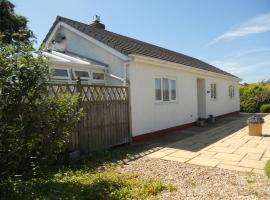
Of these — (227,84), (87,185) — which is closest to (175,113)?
(87,185)

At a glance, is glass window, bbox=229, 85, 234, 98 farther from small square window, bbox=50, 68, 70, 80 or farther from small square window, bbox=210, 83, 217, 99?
small square window, bbox=50, 68, 70, 80

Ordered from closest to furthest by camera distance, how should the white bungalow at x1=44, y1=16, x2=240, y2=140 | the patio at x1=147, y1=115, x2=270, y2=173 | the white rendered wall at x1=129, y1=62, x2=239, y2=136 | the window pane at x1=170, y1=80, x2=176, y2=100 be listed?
the patio at x1=147, y1=115, x2=270, y2=173
the white bungalow at x1=44, y1=16, x2=240, y2=140
the white rendered wall at x1=129, y1=62, x2=239, y2=136
the window pane at x1=170, y1=80, x2=176, y2=100

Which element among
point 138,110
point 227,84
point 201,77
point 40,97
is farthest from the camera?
point 227,84

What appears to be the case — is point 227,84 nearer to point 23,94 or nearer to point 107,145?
point 107,145

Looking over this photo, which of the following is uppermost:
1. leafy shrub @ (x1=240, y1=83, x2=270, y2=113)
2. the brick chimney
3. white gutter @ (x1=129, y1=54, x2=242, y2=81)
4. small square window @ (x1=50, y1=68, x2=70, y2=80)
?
the brick chimney

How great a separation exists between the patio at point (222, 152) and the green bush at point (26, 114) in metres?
3.92

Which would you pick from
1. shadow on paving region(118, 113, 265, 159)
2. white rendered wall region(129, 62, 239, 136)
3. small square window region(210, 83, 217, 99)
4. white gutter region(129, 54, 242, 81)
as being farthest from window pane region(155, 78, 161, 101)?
small square window region(210, 83, 217, 99)

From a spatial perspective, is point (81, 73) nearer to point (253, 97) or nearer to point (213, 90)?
point (213, 90)

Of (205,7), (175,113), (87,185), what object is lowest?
(87,185)

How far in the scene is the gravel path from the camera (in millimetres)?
4730

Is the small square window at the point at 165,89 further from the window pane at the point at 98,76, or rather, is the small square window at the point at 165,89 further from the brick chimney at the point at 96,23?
the brick chimney at the point at 96,23

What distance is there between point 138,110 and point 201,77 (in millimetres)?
Answer: 7831

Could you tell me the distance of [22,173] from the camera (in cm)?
487

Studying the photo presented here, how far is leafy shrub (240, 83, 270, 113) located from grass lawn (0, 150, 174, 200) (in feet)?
75.1
